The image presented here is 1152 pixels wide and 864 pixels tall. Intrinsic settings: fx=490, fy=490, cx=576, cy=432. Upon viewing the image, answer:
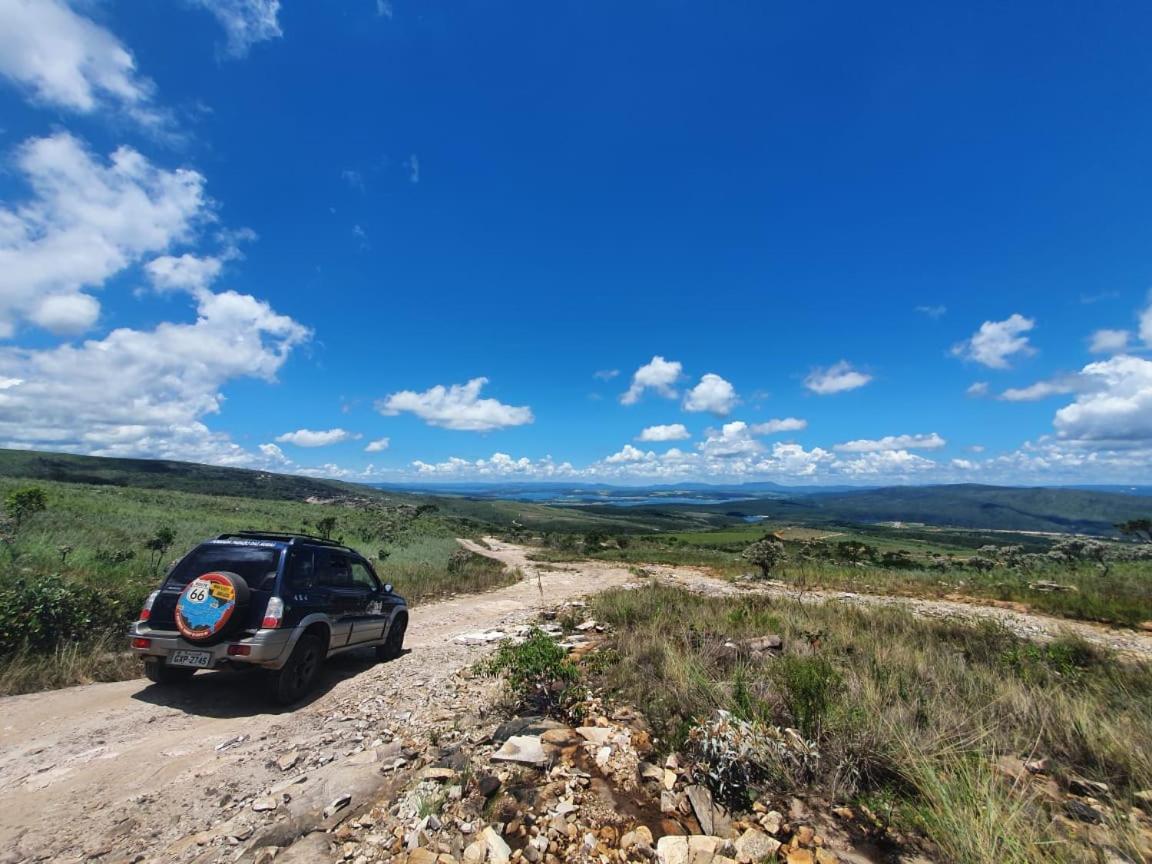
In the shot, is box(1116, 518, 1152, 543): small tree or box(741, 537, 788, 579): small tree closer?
box(741, 537, 788, 579): small tree

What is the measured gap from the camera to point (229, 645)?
6.18 m

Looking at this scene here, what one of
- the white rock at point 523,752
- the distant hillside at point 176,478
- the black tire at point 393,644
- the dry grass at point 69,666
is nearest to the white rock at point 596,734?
the white rock at point 523,752

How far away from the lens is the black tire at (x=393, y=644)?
9188mm

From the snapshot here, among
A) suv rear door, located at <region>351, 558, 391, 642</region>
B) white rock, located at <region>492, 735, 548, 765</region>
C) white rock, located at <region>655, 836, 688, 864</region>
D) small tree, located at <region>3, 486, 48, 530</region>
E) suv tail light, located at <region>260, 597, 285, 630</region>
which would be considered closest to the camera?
white rock, located at <region>655, 836, 688, 864</region>

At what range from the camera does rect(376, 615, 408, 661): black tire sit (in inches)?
362

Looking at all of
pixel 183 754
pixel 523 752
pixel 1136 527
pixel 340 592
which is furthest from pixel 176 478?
pixel 1136 527

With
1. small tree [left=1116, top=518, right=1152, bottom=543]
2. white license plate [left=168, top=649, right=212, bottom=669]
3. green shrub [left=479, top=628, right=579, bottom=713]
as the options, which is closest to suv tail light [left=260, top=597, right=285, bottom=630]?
white license plate [left=168, top=649, right=212, bottom=669]

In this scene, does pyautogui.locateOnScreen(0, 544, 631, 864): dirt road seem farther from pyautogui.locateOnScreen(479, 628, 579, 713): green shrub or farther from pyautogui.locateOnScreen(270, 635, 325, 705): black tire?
pyautogui.locateOnScreen(479, 628, 579, 713): green shrub

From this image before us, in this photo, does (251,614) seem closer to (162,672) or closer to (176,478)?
(162,672)

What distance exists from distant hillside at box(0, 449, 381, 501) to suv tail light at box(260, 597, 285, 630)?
348 ft

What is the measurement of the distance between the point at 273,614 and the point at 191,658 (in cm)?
109

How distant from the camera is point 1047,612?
15164 millimetres

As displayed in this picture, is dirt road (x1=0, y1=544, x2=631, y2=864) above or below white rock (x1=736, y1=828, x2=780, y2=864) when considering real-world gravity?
below

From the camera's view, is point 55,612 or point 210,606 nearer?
point 210,606
